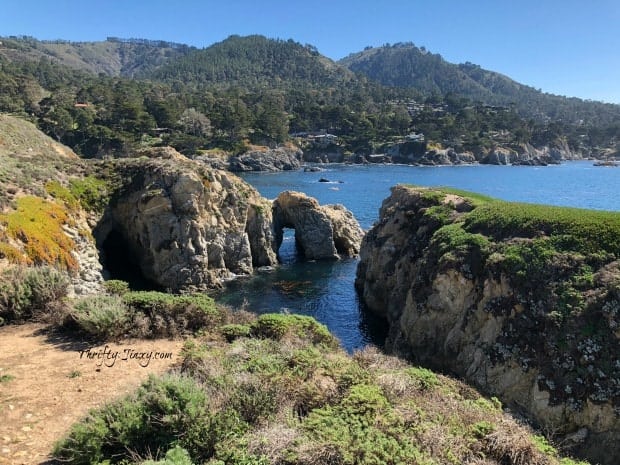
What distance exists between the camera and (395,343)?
23.2 metres

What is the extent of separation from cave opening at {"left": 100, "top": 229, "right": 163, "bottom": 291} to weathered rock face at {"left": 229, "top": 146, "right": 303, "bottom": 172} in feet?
283

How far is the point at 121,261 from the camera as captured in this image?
124ft

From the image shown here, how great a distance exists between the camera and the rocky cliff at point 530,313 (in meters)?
14.3

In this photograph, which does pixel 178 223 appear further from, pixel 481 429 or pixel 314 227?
pixel 481 429

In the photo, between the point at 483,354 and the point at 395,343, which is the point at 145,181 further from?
the point at 483,354

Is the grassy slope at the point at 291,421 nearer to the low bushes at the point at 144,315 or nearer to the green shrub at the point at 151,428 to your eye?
the green shrub at the point at 151,428

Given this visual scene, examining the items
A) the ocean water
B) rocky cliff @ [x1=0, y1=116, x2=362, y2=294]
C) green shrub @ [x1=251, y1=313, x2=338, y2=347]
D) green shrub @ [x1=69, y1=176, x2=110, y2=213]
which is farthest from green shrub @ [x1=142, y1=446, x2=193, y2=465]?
green shrub @ [x1=69, y1=176, x2=110, y2=213]

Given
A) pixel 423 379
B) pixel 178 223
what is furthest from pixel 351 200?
pixel 423 379

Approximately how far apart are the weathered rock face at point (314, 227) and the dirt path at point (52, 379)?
34659 mm

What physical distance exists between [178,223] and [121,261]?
6.52m

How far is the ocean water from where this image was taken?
105 ft

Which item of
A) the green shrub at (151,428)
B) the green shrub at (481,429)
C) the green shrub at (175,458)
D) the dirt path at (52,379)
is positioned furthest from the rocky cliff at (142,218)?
the green shrub at (481,429)

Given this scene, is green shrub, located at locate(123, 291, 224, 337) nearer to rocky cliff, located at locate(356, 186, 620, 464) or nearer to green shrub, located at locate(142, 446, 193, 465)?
green shrub, located at locate(142, 446, 193, 465)

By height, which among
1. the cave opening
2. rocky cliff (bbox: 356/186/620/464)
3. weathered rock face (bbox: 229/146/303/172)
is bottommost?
the cave opening
